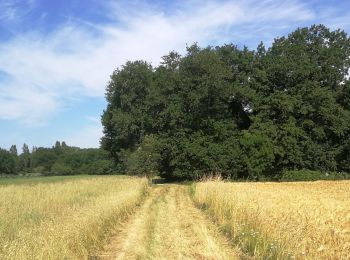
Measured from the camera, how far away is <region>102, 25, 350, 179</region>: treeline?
4859cm

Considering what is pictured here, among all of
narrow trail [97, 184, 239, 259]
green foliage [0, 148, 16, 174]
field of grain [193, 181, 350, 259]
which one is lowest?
narrow trail [97, 184, 239, 259]

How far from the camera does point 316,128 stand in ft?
167

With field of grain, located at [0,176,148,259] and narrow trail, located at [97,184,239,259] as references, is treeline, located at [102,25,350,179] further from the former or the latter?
field of grain, located at [0,176,148,259]

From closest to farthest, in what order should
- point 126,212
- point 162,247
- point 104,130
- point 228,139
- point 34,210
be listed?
point 162,247, point 34,210, point 126,212, point 228,139, point 104,130

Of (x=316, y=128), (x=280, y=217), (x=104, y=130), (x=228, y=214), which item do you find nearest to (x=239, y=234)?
(x=280, y=217)

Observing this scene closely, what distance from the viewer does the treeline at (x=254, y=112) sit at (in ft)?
159

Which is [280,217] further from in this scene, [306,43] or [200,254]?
[306,43]

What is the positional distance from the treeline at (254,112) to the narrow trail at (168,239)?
100 ft

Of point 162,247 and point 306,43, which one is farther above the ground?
point 306,43

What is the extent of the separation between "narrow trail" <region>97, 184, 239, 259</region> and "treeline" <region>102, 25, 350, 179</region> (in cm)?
3052

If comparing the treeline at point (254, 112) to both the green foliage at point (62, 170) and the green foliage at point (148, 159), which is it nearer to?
the green foliage at point (148, 159)

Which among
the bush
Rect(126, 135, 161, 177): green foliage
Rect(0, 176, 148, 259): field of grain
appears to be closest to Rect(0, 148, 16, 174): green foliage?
Rect(126, 135, 161, 177): green foliage

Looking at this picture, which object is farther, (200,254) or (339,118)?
(339,118)

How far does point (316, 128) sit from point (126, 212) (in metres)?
37.5
